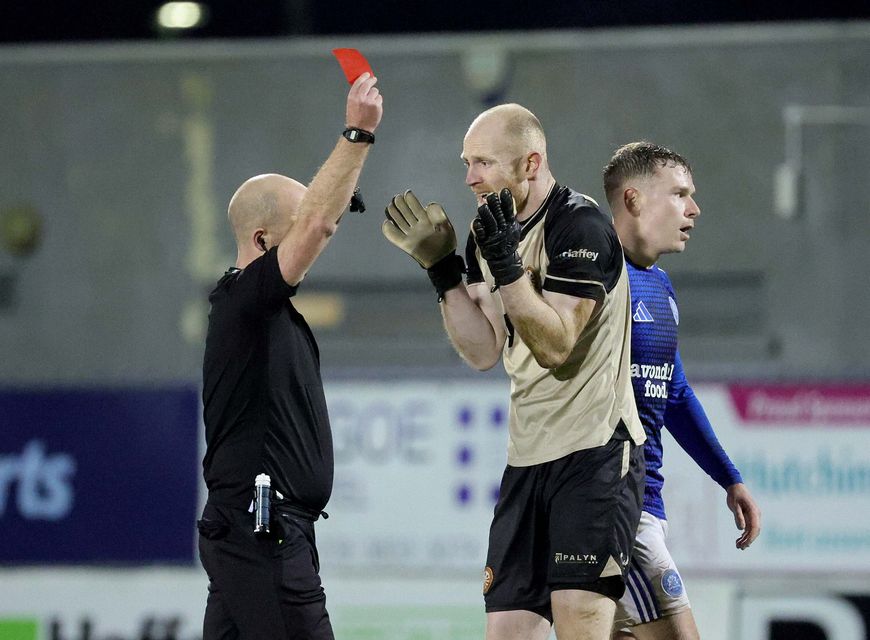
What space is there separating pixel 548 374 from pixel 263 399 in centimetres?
75

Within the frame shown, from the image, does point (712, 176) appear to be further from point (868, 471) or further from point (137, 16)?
point (137, 16)

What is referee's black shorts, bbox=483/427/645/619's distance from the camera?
372cm

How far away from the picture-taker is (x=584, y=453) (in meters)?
3.79

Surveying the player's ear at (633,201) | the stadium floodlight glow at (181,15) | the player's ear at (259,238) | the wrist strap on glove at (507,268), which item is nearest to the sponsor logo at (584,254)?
the wrist strap on glove at (507,268)

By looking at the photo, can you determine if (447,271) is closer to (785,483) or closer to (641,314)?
(641,314)

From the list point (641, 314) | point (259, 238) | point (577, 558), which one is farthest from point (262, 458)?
point (641, 314)

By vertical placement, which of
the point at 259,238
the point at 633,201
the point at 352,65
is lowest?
the point at 259,238

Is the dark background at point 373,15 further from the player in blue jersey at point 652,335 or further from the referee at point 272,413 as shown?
the referee at point 272,413

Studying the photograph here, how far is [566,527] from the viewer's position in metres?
3.74

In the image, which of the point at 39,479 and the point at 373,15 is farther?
the point at 373,15

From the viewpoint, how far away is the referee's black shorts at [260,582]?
367 cm

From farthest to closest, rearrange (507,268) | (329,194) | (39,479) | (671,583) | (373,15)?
(373,15) < (39,479) < (671,583) < (329,194) < (507,268)

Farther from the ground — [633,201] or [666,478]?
[633,201]

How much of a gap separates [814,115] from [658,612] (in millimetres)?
7380
